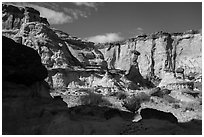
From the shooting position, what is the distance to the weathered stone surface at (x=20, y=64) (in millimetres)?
11359

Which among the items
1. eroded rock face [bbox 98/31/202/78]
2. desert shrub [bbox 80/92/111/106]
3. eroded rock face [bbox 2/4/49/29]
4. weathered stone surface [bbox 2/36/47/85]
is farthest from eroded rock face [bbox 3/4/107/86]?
weathered stone surface [bbox 2/36/47/85]

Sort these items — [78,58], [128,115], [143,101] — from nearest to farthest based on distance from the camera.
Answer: [128,115]
[143,101]
[78,58]

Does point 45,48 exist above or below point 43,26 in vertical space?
below

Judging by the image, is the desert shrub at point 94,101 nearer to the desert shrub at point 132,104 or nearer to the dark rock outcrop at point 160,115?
the desert shrub at point 132,104

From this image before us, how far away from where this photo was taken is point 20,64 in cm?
1183

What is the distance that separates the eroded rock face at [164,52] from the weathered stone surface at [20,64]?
73.4 meters

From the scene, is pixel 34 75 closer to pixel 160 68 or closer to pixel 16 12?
pixel 16 12

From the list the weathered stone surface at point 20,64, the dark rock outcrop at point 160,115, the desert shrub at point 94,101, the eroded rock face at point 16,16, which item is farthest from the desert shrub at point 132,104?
the eroded rock face at point 16,16

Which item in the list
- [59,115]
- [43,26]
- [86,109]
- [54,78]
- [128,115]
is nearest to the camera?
[59,115]

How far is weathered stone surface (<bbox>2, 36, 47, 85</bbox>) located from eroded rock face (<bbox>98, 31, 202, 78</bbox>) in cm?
7338

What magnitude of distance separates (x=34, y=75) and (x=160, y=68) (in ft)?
250

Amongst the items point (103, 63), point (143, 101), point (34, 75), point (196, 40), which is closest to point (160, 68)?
point (196, 40)

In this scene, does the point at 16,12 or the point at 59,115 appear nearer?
the point at 59,115

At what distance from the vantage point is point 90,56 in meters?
57.3
